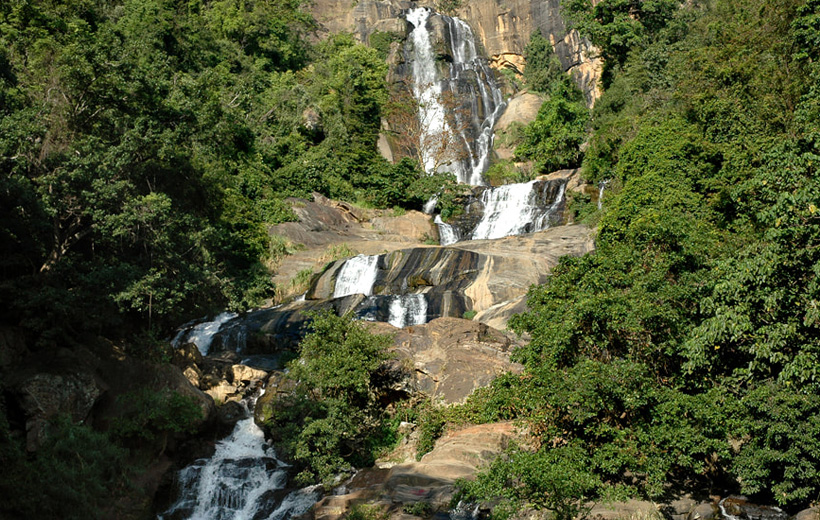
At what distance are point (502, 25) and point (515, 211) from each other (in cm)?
2811

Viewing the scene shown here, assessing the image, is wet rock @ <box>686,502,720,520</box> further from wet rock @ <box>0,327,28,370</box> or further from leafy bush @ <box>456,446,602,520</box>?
wet rock @ <box>0,327,28,370</box>

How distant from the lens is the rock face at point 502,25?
171ft

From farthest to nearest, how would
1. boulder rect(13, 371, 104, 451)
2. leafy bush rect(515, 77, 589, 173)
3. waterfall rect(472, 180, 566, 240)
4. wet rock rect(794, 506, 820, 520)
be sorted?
leafy bush rect(515, 77, 589, 173) → waterfall rect(472, 180, 566, 240) → boulder rect(13, 371, 104, 451) → wet rock rect(794, 506, 820, 520)

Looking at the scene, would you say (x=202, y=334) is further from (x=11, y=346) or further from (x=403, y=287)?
(x=11, y=346)

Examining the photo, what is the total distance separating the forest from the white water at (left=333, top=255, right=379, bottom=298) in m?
3.60

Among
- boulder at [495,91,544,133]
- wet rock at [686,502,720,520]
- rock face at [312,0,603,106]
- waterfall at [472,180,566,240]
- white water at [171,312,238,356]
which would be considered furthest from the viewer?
rock face at [312,0,603,106]

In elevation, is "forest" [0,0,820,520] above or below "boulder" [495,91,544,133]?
below

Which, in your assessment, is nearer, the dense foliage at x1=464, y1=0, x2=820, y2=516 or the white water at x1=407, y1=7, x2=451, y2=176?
the dense foliage at x1=464, y1=0, x2=820, y2=516

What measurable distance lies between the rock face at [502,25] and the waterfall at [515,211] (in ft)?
56.1

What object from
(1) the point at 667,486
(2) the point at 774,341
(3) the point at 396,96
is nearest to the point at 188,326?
(1) the point at 667,486

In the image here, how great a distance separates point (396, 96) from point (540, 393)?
40.4 metres

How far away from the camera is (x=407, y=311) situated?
24797 millimetres

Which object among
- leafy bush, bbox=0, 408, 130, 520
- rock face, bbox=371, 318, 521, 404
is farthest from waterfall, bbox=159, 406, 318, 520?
rock face, bbox=371, 318, 521, 404

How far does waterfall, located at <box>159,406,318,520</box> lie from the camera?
15.8 metres
